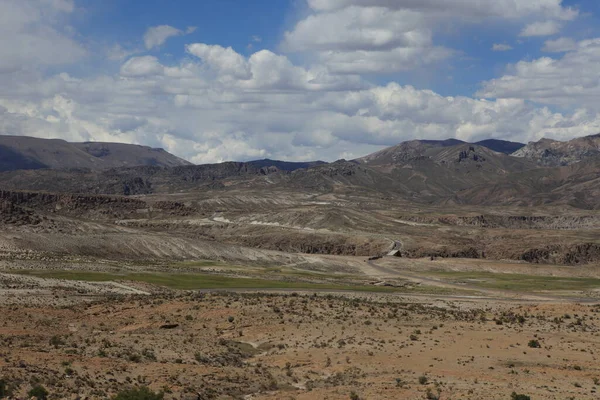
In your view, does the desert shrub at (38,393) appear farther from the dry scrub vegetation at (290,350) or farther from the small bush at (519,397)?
the small bush at (519,397)

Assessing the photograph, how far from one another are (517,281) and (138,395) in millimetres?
114070

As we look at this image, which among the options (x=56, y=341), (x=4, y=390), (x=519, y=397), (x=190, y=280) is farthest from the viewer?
(x=190, y=280)

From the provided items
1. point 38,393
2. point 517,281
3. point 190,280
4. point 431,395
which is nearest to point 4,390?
point 38,393

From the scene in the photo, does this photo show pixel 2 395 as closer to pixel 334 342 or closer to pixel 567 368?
pixel 334 342

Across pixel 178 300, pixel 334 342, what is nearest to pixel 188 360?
pixel 334 342

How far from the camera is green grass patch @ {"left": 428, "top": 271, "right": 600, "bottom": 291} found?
122 meters

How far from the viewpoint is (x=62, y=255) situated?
127875 mm

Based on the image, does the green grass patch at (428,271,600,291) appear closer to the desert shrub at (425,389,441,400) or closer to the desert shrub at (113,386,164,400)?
the desert shrub at (425,389,441,400)

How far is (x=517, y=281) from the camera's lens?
440 feet

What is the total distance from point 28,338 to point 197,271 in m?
72.4

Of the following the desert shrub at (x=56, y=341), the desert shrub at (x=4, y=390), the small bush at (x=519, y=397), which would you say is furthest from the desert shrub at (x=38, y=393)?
the small bush at (x=519, y=397)

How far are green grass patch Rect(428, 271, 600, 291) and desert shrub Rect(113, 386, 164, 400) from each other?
9410 centimetres

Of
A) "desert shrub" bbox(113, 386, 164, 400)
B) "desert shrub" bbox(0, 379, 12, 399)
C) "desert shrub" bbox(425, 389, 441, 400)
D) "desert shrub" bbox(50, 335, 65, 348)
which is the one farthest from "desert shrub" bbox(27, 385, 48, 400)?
"desert shrub" bbox(425, 389, 441, 400)

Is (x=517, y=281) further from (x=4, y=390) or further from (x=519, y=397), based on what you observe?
(x=4, y=390)
